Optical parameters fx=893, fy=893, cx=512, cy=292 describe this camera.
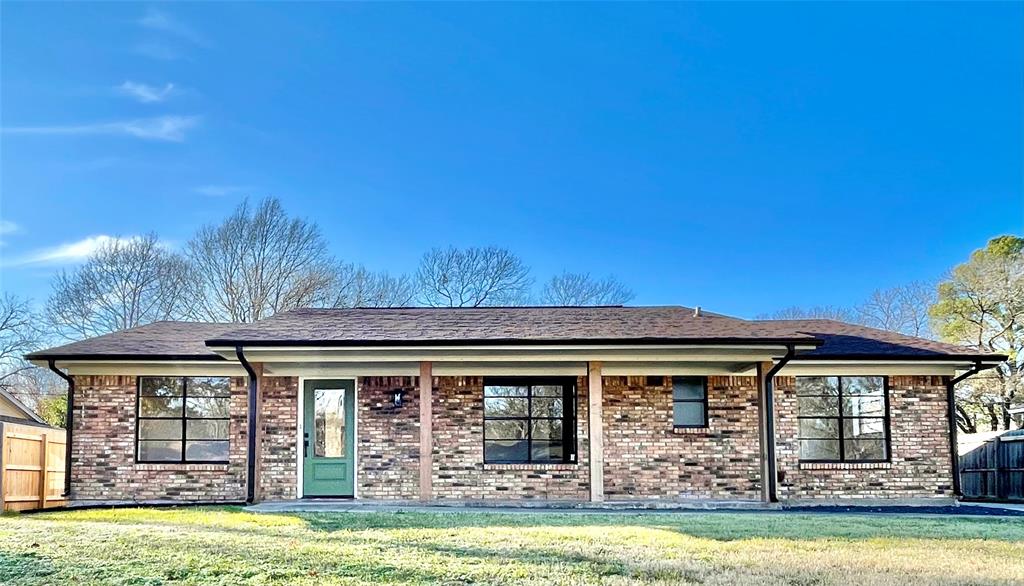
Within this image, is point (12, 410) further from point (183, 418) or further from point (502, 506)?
point (502, 506)

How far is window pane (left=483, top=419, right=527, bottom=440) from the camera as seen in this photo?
49.2 feet

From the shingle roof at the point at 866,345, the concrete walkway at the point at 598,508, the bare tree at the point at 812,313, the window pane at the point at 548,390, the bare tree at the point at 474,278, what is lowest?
the concrete walkway at the point at 598,508

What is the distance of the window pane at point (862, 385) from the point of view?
1522 cm

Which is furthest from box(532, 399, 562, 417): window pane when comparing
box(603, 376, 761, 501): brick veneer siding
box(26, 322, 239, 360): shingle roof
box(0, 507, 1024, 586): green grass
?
box(26, 322, 239, 360): shingle roof

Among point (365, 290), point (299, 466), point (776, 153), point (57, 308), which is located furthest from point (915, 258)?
point (57, 308)

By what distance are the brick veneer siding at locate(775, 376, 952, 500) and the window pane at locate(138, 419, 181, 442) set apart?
10049 millimetres

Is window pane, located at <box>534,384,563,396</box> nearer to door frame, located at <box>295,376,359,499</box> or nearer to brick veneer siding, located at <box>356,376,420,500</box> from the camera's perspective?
brick veneer siding, located at <box>356,376,420,500</box>

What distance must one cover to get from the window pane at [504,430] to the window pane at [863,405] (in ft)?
18.1

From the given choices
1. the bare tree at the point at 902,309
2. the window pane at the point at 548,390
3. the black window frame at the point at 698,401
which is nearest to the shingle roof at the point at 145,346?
the window pane at the point at 548,390

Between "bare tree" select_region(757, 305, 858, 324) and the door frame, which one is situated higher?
"bare tree" select_region(757, 305, 858, 324)

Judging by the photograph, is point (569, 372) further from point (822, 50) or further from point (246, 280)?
point (246, 280)

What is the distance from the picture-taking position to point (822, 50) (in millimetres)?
22297

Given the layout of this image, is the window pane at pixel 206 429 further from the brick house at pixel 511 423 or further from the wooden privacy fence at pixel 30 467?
the wooden privacy fence at pixel 30 467

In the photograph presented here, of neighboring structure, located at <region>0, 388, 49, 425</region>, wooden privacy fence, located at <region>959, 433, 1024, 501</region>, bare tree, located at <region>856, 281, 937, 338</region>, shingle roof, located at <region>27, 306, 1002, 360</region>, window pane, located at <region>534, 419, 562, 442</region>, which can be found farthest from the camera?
bare tree, located at <region>856, 281, 937, 338</region>
